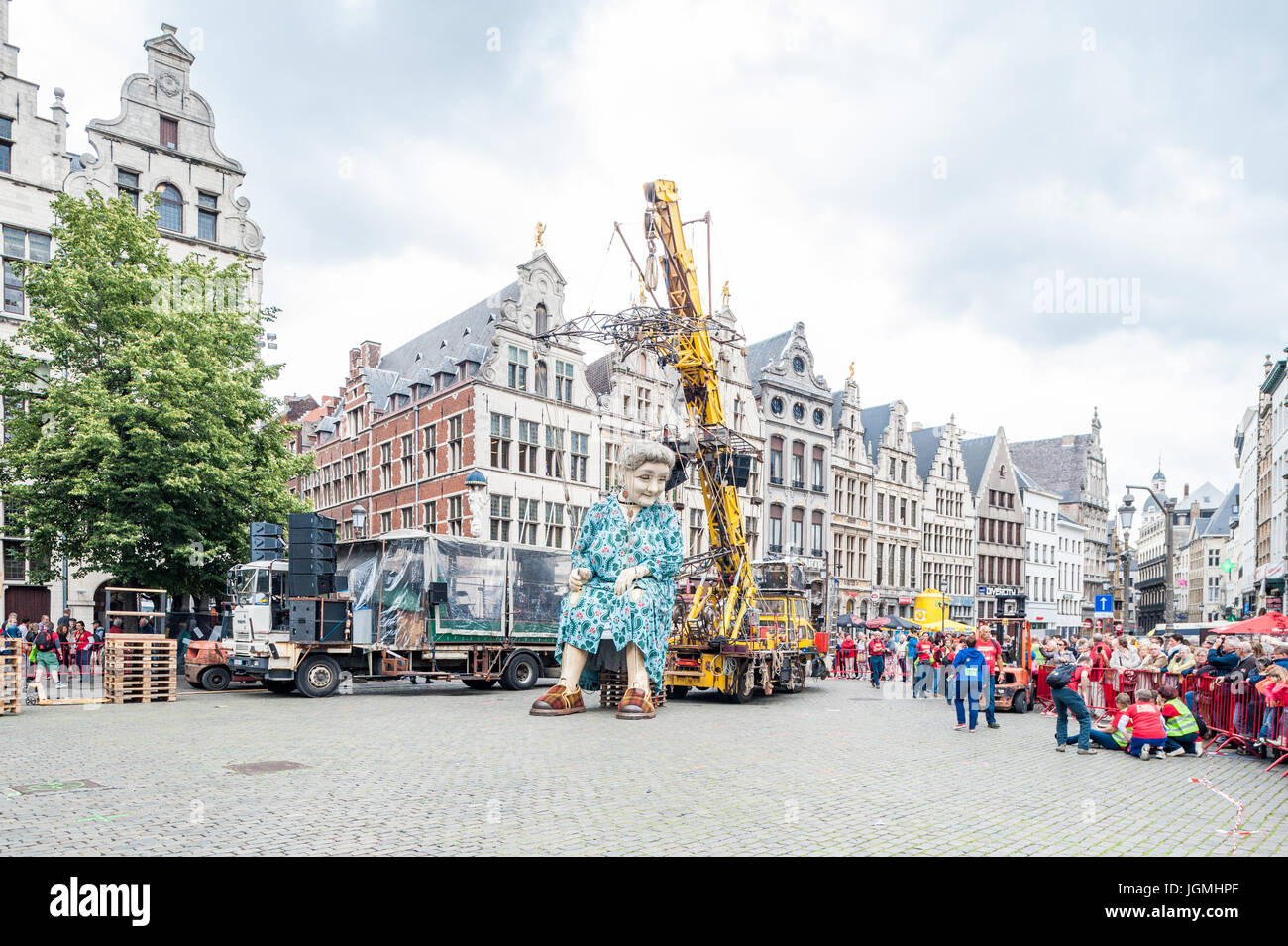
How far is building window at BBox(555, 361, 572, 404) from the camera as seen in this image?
138ft

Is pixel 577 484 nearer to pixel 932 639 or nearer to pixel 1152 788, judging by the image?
pixel 932 639

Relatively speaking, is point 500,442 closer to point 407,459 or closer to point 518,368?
point 518,368

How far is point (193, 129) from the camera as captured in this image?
34094mm

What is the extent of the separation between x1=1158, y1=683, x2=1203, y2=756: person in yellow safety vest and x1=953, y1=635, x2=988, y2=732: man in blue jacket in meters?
2.93

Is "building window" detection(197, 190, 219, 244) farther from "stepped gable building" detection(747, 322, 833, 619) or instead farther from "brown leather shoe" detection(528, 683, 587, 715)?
"stepped gable building" detection(747, 322, 833, 619)

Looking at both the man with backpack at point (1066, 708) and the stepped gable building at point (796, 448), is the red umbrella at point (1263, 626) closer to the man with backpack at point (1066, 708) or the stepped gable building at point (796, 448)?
the man with backpack at point (1066, 708)

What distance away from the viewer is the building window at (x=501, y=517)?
39.1 metres

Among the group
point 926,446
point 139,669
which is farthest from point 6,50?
point 926,446

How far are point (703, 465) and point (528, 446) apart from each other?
822 inches

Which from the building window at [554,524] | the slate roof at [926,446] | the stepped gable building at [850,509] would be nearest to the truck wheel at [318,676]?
the building window at [554,524]

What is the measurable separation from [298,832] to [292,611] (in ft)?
44.6

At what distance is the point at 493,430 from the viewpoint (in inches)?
1556

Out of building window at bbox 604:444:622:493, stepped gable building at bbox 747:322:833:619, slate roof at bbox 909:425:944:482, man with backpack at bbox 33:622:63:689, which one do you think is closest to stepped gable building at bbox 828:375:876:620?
stepped gable building at bbox 747:322:833:619

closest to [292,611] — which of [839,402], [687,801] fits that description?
[687,801]
